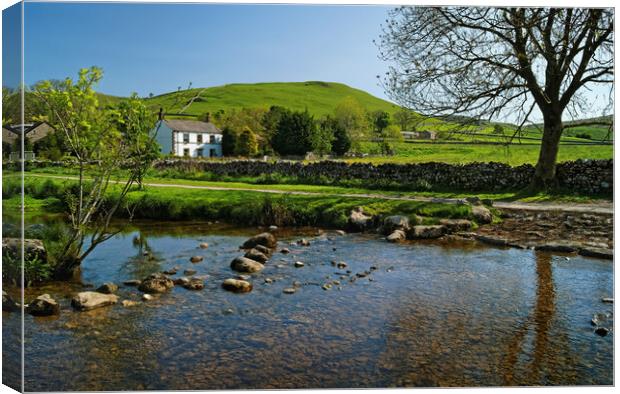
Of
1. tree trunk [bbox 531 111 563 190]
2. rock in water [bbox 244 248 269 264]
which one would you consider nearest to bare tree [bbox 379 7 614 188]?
tree trunk [bbox 531 111 563 190]

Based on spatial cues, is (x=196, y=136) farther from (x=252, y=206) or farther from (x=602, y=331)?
(x=602, y=331)

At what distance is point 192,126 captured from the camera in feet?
32.8

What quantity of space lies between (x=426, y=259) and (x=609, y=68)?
4104 mm

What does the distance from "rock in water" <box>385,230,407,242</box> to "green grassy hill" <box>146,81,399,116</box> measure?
2584 millimetres

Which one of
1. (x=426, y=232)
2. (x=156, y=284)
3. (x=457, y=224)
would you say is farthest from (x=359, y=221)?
(x=156, y=284)

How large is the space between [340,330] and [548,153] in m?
6.87

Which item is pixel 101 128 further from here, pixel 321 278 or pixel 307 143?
pixel 307 143

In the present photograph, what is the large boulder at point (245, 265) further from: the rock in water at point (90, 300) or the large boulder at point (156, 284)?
the rock in water at point (90, 300)

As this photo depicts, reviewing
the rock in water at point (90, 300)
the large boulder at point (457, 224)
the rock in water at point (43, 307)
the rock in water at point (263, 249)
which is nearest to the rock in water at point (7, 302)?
the rock in water at point (43, 307)

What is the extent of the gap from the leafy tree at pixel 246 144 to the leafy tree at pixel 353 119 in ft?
6.32

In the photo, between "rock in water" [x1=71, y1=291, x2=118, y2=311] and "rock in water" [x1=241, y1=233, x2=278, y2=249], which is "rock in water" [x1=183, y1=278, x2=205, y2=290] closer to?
"rock in water" [x1=71, y1=291, x2=118, y2=311]

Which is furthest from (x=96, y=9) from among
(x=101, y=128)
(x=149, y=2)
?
(x=101, y=128)

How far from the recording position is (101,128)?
7.46 metres

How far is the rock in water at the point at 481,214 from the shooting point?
459 inches
